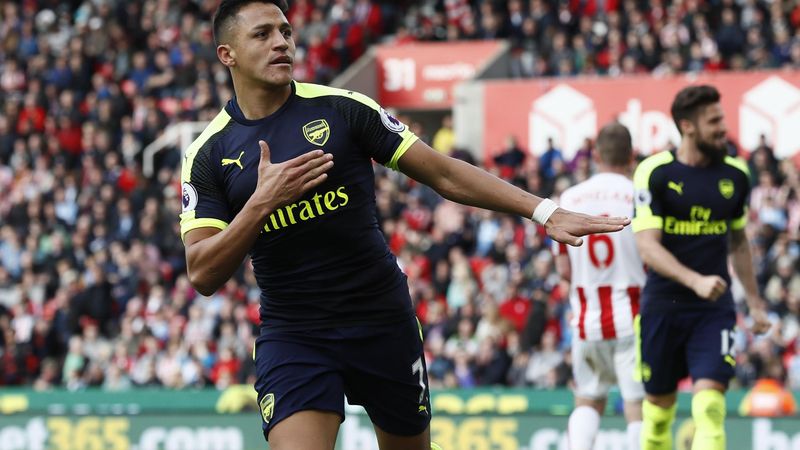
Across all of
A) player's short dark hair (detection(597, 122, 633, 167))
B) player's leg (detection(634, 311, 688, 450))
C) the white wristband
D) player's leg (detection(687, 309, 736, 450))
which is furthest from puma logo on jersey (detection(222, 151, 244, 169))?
player's short dark hair (detection(597, 122, 633, 167))

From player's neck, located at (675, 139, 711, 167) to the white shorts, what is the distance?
60.9 inches

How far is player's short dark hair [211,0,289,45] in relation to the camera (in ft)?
22.0

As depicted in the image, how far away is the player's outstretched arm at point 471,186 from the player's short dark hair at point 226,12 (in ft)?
→ 2.87

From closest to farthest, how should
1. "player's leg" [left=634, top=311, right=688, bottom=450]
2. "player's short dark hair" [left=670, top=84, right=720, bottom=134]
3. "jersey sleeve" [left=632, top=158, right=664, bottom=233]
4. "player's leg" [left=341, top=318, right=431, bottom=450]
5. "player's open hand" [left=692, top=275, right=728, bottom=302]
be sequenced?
"player's leg" [left=341, top=318, right=431, bottom=450]
"player's open hand" [left=692, top=275, right=728, bottom=302]
"player's short dark hair" [left=670, top=84, right=720, bottom=134]
"jersey sleeve" [left=632, top=158, right=664, bottom=233]
"player's leg" [left=634, top=311, right=688, bottom=450]

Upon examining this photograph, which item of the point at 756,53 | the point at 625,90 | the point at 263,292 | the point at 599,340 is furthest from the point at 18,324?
the point at 263,292

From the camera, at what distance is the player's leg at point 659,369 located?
946 cm

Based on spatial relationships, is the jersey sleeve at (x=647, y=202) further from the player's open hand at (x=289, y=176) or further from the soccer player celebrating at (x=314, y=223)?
the player's open hand at (x=289, y=176)

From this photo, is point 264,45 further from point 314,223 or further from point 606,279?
point 606,279

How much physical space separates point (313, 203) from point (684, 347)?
366 cm

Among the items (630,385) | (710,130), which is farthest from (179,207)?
(710,130)

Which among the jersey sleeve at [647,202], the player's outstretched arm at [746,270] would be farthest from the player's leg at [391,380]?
the player's outstretched arm at [746,270]

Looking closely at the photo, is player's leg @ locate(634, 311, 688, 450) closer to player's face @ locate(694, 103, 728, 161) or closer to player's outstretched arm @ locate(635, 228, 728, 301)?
player's outstretched arm @ locate(635, 228, 728, 301)

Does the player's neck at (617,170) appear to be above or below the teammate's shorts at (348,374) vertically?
above

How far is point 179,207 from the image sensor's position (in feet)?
75.2
